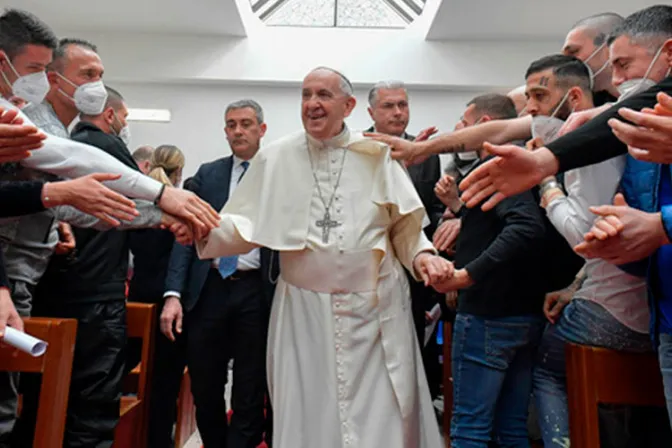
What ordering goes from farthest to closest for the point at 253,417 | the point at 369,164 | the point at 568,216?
1. the point at 253,417
2. the point at 369,164
3. the point at 568,216

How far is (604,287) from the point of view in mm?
1819

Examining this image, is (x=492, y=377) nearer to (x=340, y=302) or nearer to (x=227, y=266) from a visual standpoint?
(x=340, y=302)

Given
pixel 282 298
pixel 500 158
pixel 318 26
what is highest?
pixel 318 26

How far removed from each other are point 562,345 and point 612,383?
0.57 metres

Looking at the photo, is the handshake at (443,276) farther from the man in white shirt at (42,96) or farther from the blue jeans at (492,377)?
the man in white shirt at (42,96)

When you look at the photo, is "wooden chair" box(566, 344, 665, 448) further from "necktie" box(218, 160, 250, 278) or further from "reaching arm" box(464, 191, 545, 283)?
"necktie" box(218, 160, 250, 278)

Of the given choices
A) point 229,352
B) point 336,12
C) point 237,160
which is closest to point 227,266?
point 229,352

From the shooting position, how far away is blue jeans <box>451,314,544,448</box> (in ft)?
6.91

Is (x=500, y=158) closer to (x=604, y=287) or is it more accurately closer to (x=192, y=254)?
(x=604, y=287)

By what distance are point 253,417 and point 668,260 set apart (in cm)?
201

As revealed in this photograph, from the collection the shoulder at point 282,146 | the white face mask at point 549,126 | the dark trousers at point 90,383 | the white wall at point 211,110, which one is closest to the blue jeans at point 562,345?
the white face mask at point 549,126

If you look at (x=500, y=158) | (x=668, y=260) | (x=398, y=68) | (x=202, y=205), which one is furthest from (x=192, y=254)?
(x=398, y=68)

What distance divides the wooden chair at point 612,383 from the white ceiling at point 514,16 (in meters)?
5.03

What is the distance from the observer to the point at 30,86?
206cm
